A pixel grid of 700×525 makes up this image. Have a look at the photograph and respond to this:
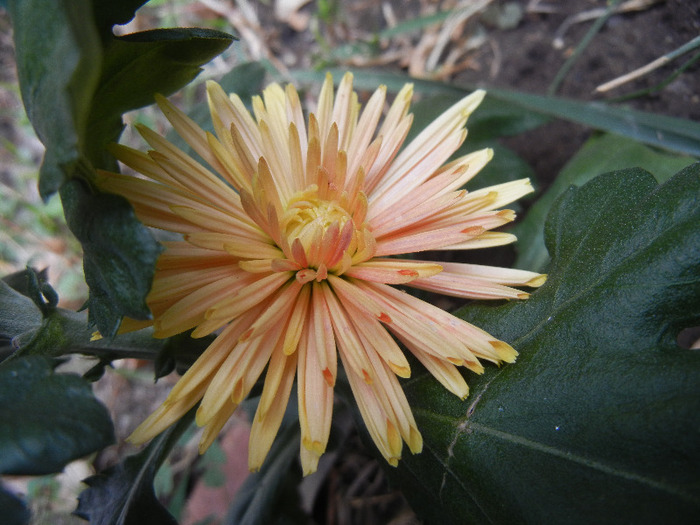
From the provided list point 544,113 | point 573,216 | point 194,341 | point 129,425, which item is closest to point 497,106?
point 544,113

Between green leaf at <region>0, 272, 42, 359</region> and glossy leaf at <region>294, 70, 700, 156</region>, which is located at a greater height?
glossy leaf at <region>294, 70, 700, 156</region>

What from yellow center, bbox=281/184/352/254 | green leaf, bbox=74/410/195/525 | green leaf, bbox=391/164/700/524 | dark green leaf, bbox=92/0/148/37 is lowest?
green leaf, bbox=74/410/195/525

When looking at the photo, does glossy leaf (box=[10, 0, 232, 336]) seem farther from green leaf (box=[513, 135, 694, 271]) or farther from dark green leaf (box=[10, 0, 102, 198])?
green leaf (box=[513, 135, 694, 271])

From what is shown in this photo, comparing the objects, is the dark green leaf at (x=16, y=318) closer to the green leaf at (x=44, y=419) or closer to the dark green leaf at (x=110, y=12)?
the green leaf at (x=44, y=419)

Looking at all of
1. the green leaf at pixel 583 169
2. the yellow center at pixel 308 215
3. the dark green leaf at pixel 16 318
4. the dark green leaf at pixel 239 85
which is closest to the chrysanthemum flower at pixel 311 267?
the yellow center at pixel 308 215

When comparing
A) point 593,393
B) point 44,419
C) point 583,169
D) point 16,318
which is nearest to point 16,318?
point 16,318

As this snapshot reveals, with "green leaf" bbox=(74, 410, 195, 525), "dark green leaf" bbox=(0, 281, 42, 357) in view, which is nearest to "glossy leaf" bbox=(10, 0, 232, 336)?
"dark green leaf" bbox=(0, 281, 42, 357)
